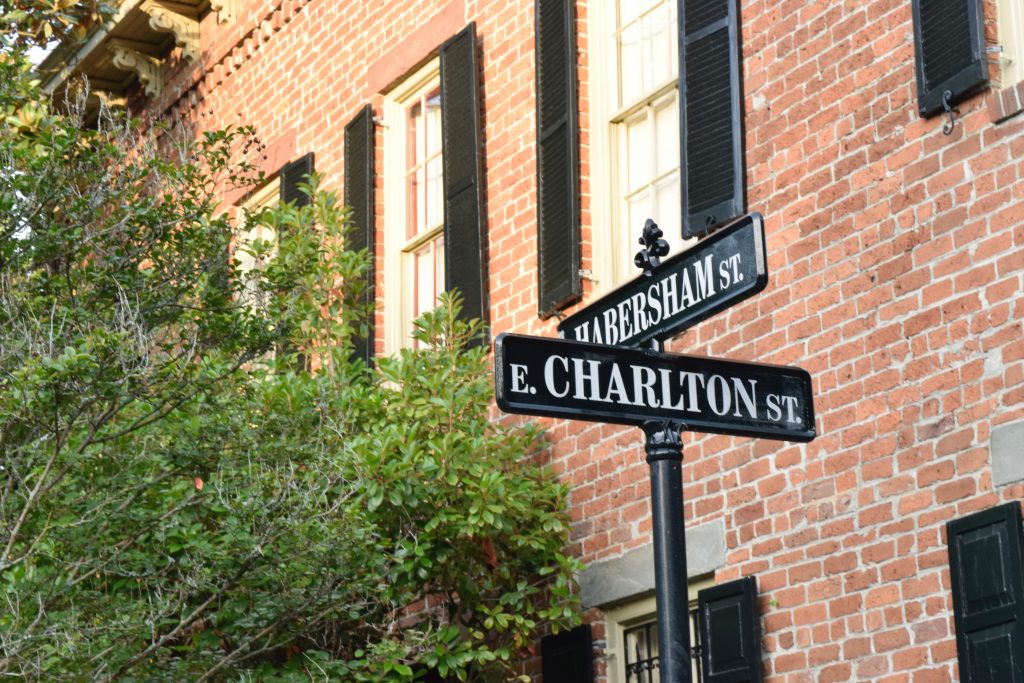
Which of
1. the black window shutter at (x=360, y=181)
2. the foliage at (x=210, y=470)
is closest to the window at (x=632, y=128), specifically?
the foliage at (x=210, y=470)

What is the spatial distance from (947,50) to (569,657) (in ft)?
12.1

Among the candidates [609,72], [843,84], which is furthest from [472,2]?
[843,84]

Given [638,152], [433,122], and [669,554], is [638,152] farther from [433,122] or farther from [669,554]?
[669,554]

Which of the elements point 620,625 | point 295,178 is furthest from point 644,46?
point 295,178

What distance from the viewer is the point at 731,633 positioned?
812cm

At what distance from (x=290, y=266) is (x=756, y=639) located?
3.27m

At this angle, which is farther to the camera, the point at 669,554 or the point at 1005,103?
the point at 1005,103

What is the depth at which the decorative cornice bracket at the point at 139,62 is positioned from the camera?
603 inches

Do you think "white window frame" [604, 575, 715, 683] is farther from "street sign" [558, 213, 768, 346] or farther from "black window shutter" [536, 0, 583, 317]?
"street sign" [558, 213, 768, 346]

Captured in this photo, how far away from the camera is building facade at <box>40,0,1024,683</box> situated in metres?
7.15

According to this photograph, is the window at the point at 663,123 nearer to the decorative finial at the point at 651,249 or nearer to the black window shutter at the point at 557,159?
the black window shutter at the point at 557,159

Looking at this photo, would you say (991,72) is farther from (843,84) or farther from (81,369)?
(81,369)

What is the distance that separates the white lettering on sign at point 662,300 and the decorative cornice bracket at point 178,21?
33.5ft

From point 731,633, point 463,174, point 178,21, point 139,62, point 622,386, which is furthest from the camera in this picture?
point 139,62
